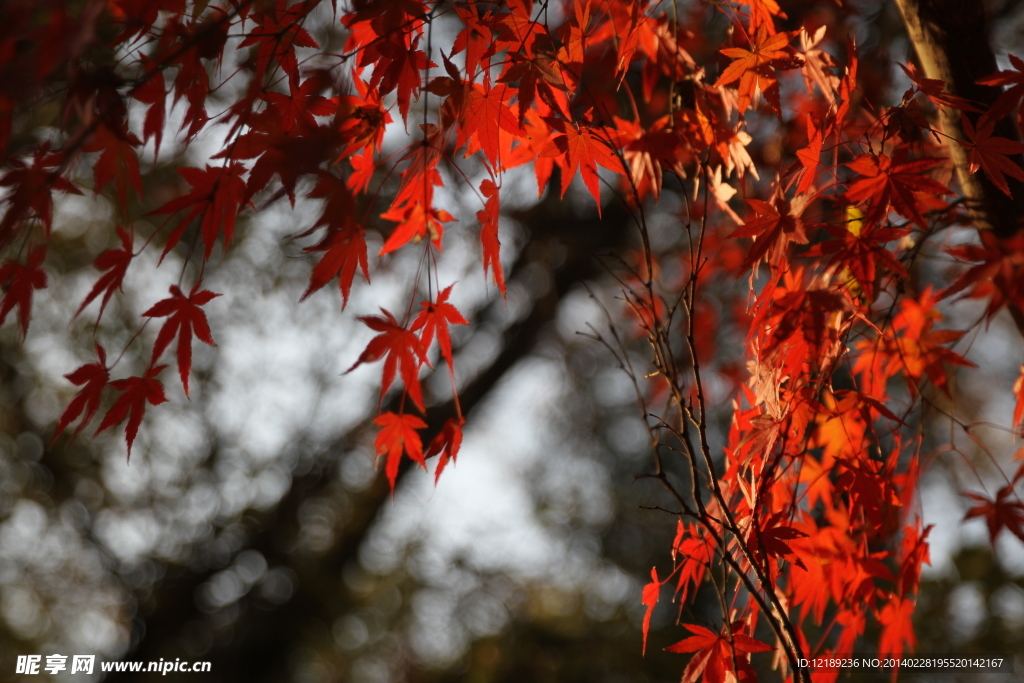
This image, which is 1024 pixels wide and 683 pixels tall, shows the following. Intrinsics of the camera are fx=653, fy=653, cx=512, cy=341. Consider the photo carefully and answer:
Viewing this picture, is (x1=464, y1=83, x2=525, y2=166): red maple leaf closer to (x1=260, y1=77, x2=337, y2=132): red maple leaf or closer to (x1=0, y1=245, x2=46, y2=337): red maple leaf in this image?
(x1=260, y1=77, x2=337, y2=132): red maple leaf

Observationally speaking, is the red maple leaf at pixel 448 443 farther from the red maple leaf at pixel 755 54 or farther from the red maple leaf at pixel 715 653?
the red maple leaf at pixel 755 54

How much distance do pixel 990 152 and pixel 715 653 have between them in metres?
0.93

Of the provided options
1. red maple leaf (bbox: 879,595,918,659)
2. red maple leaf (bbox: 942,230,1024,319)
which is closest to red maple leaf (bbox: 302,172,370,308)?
red maple leaf (bbox: 942,230,1024,319)

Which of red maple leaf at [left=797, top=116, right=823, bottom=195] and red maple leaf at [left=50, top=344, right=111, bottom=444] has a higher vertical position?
red maple leaf at [left=797, top=116, right=823, bottom=195]

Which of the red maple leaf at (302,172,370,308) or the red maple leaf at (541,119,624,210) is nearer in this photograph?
the red maple leaf at (302,172,370,308)

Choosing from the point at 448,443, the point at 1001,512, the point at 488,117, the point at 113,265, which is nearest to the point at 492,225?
the point at 488,117

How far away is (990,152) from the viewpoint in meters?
1.06

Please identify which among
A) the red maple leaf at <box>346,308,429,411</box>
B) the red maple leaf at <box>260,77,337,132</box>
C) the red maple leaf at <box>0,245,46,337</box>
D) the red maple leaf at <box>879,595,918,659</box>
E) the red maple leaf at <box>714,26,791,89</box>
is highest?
the red maple leaf at <box>714,26,791,89</box>

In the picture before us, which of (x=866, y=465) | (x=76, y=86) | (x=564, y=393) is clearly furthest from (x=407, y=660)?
(x=76, y=86)

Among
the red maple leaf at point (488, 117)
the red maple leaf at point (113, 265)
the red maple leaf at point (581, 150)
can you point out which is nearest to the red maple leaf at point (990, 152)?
the red maple leaf at point (581, 150)

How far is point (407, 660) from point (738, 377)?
12.4ft

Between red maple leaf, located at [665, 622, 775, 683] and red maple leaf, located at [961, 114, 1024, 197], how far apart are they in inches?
32.7

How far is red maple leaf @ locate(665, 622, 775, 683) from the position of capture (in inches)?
41.8

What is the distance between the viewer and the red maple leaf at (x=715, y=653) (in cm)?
106
